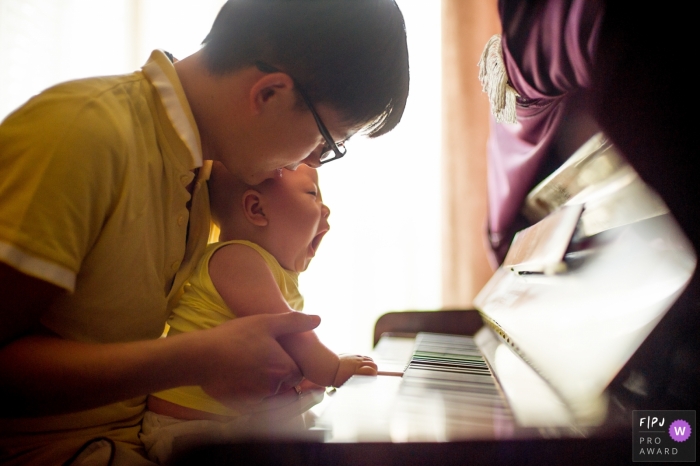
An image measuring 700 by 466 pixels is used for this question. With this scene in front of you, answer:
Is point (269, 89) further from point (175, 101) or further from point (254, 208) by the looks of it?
point (254, 208)

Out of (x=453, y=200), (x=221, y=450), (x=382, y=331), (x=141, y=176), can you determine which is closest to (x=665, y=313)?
(x=221, y=450)

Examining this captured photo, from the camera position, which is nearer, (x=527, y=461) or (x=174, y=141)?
(x=527, y=461)

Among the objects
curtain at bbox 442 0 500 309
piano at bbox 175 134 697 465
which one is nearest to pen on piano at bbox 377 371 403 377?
piano at bbox 175 134 697 465

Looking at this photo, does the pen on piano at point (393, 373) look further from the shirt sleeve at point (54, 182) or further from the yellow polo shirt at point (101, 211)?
the shirt sleeve at point (54, 182)

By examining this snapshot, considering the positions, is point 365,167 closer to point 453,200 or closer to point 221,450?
point 453,200

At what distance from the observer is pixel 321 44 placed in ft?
2.31

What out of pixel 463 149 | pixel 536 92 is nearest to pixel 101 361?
pixel 536 92

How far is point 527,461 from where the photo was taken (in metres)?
0.39

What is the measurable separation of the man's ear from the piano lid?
0.48 meters

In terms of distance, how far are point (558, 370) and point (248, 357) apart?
1.27 feet

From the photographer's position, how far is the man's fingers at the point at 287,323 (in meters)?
0.57

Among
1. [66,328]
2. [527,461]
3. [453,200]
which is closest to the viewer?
[527,461]

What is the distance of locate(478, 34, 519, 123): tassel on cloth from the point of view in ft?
5.01

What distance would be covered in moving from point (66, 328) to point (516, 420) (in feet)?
1.78
